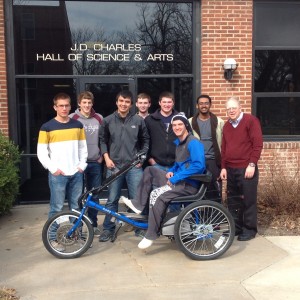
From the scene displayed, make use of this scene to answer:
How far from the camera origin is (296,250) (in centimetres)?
517

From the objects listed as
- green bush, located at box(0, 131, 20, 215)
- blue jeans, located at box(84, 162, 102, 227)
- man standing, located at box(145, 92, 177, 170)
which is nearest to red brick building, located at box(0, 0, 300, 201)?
green bush, located at box(0, 131, 20, 215)

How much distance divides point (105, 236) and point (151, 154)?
120cm

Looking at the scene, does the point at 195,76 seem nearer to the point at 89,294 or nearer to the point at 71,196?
the point at 71,196

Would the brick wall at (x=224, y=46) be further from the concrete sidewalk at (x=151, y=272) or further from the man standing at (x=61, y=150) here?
the man standing at (x=61, y=150)

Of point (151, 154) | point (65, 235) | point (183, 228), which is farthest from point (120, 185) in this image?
point (183, 228)

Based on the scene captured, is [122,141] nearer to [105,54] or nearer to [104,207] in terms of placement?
[104,207]

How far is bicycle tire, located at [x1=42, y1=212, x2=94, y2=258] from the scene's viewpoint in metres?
4.76

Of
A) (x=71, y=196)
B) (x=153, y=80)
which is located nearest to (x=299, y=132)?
(x=153, y=80)

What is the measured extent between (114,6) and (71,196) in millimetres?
3866

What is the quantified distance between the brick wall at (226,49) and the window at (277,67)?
0.91ft

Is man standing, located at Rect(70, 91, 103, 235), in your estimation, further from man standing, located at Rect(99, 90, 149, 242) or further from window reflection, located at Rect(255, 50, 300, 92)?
window reflection, located at Rect(255, 50, 300, 92)

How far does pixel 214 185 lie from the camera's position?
18.6ft

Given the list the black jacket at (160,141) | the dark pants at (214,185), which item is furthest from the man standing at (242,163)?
the black jacket at (160,141)

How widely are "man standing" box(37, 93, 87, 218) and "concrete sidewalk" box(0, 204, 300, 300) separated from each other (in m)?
0.74
